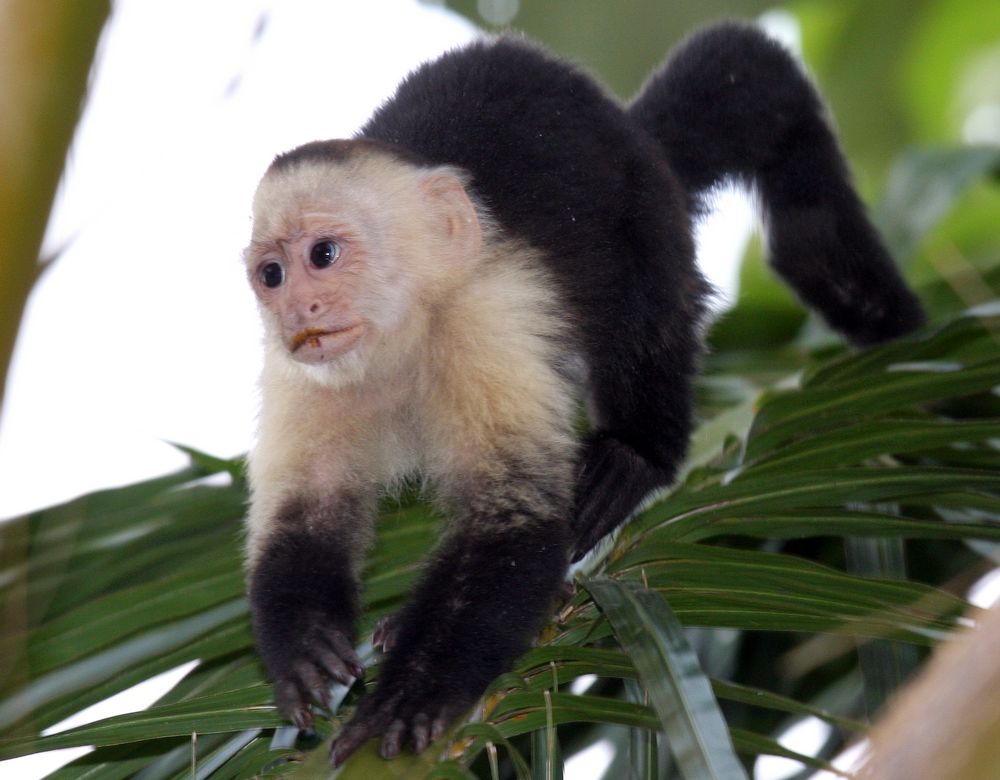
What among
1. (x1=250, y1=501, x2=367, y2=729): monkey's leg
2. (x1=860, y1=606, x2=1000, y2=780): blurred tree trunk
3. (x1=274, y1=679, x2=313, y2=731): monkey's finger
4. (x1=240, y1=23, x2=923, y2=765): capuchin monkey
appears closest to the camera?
(x1=860, y1=606, x2=1000, y2=780): blurred tree trunk

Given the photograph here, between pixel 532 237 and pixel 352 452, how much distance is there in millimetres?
494

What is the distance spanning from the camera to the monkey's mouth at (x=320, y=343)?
1.92m

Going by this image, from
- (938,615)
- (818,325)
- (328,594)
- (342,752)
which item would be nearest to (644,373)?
(818,325)

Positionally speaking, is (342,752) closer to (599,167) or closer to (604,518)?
(604,518)

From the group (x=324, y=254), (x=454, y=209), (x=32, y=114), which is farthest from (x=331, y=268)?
(x=32, y=114)

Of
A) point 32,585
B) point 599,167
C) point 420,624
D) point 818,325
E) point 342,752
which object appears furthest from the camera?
point 818,325

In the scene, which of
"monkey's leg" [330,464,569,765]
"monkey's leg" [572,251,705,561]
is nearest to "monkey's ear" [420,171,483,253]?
"monkey's leg" [572,251,705,561]

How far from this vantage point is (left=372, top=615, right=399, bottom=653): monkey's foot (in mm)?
1638

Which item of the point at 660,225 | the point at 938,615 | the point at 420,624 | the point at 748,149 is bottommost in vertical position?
the point at 938,615

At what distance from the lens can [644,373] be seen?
222 centimetres

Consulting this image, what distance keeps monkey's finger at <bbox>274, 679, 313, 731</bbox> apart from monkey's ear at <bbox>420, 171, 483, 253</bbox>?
0.88m

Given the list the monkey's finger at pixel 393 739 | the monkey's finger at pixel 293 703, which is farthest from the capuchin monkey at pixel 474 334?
the monkey's finger at pixel 393 739

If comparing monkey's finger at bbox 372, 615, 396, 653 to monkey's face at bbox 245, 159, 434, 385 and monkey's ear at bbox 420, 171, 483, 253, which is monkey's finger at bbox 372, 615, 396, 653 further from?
monkey's ear at bbox 420, 171, 483, 253

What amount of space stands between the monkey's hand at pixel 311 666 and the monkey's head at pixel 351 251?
1.57ft
